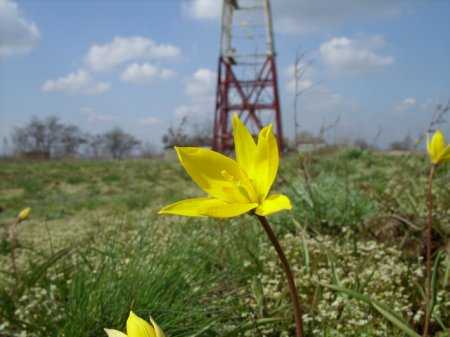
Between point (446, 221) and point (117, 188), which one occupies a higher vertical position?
point (446, 221)

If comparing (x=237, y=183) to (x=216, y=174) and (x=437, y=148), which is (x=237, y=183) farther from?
(x=437, y=148)

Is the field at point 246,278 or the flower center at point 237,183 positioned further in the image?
the field at point 246,278

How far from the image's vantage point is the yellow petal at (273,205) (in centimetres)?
63

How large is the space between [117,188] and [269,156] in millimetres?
7342

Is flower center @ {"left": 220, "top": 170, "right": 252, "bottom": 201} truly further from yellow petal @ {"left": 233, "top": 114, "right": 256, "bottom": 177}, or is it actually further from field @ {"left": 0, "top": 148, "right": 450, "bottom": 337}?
field @ {"left": 0, "top": 148, "right": 450, "bottom": 337}

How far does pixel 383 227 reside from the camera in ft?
8.25

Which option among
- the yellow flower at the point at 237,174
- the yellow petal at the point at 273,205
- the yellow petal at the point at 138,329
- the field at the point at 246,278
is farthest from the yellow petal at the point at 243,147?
the field at the point at 246,278

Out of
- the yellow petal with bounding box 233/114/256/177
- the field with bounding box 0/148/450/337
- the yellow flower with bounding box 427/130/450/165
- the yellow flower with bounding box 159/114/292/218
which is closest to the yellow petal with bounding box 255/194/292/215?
the yellow flower with bounding box 159/114/292/218

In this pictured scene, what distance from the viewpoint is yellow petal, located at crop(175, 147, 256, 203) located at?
75cm

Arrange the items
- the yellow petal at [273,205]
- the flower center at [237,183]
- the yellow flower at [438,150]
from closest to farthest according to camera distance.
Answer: the yellow petal at [273,205] → the flower center at [237,183] → the yellow flower at [438,150]

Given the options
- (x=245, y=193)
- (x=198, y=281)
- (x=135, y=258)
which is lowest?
(x=198, y=281)

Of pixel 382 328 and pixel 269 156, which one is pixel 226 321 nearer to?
pixel 382 328

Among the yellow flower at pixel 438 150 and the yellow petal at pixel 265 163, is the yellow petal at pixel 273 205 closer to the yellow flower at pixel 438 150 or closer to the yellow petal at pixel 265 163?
the yellow petal at pixel 265 163

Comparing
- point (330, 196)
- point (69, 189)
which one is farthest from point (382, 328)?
point (69, 189)
